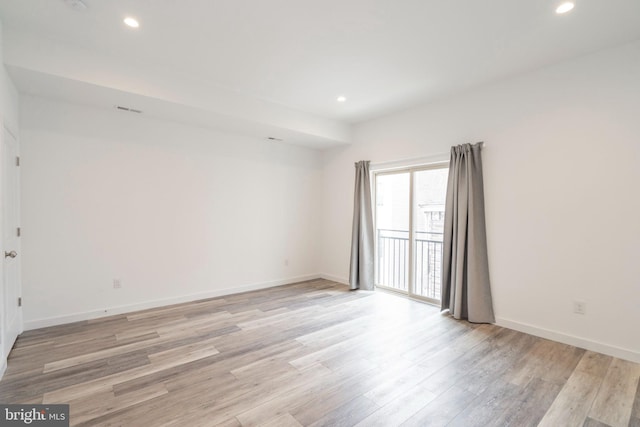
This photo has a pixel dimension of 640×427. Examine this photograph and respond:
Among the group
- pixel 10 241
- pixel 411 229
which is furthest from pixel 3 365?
pixel 411 229

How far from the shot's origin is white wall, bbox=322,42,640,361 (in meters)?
2.70

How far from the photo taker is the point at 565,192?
3016 millimetres

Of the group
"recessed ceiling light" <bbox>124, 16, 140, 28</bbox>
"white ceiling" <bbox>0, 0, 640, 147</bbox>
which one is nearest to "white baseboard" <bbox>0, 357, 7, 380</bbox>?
"white ceiling" <bbox>0, 0, 640, 147</bbox>

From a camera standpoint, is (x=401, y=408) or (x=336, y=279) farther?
(x=336, y=279)

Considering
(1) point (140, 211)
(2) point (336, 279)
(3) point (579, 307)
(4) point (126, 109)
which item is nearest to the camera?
(3) point (579, 307)

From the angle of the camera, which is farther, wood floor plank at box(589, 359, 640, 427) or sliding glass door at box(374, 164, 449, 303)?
sliding glass door at box(374, 164, 449, 303)

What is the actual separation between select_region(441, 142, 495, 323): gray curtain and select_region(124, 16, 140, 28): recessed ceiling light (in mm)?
3622

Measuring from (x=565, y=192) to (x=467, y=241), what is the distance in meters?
1.09

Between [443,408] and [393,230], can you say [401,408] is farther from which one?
[393,230]

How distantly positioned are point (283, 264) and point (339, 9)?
13.3ft

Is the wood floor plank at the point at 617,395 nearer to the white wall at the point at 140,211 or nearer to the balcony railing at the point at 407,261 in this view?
the balcony railing at the point at 407,261

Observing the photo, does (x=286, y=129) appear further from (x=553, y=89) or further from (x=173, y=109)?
(x=553, y=89)

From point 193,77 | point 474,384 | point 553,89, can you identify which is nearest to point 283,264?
point 193,77

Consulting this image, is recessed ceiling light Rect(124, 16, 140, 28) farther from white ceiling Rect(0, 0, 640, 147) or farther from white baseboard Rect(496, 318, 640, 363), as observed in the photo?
white baseboard Rect(496, 318, 640, 363)
